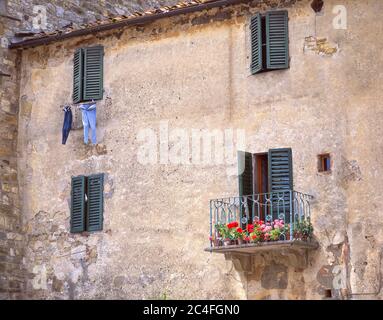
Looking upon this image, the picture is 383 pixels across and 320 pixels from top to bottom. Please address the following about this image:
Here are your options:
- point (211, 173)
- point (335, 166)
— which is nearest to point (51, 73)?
point (211, 173)

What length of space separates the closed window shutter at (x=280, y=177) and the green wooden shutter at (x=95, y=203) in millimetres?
4220

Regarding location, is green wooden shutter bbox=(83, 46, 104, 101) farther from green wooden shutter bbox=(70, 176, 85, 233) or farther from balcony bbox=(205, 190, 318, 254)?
balcony bbox=(205, 190, 318, 254)

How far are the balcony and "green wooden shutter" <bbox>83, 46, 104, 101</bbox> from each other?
421 cm

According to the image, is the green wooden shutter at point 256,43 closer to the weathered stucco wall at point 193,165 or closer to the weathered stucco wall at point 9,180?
the weathered stucco wall at point 193,165

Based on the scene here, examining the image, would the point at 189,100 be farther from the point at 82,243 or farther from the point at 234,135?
the point at 82,243

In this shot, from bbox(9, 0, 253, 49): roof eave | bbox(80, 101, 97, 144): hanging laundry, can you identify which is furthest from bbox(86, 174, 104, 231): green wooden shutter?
bbox(9, 0, 253, 49): roof eave

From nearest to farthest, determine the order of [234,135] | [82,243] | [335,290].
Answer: [335,290] < [234,135] < [82,243]

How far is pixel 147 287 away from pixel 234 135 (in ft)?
12.2

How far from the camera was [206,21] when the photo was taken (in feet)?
79.9

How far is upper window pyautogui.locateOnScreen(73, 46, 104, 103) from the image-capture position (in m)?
25.5

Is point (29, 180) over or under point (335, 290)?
over

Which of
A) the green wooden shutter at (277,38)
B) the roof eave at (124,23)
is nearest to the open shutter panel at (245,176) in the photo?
the green wooden shutter at (277,38)

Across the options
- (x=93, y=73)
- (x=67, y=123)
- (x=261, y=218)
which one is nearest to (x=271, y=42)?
(x=261, y=218)

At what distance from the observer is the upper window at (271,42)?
911 inches
